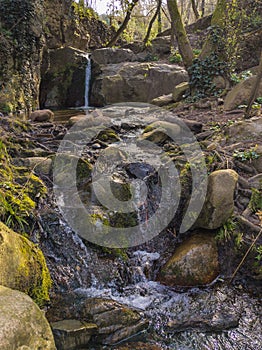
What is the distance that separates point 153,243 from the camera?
12.1 feet

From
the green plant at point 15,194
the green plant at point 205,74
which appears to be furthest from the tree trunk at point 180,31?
the green plant at point 15,194

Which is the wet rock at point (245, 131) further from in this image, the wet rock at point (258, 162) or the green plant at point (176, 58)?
the green plant at point (176, 58)

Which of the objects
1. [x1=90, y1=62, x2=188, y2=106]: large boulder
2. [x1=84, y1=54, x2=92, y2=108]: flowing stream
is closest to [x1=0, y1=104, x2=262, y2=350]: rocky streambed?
[x1=90, y1=62, x2=188, y2=106]: large boulder

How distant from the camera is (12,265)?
2385mm

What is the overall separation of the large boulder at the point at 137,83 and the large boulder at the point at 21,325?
10.2 meters

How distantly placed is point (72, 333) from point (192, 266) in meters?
1.39

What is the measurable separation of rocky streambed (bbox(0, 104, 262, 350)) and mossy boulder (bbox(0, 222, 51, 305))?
193 mm

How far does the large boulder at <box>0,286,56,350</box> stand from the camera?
1.65 meters

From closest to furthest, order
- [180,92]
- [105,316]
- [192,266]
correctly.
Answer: [105,316] < [192,266] < [180,92]

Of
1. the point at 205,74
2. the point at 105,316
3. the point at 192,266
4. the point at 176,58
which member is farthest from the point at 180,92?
the point at 105,316

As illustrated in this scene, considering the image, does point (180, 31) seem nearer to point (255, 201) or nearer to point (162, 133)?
point (162, 133)

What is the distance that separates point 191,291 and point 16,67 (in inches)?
317

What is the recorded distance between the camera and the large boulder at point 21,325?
1.65m

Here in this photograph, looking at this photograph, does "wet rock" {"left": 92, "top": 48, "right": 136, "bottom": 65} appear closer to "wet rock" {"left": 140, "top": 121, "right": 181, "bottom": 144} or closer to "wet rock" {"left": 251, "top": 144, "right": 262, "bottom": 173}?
"wet rock" {"left": 140, "top": 121, "right": 181, "bottom": 144}
